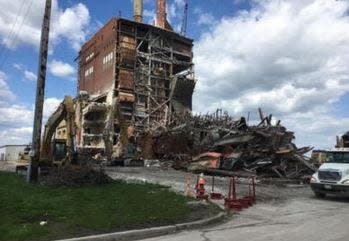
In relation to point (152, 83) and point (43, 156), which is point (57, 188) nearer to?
point (43, 156)

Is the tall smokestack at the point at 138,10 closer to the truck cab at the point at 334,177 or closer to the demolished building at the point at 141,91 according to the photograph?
the demolished building at the point at 141,91

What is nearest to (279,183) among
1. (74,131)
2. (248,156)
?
(248,156)

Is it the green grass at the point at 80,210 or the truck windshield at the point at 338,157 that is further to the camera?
the truck windshield at the point at 338,157

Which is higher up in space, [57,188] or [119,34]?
[119,34]

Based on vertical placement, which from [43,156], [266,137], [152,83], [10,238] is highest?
[152,83]

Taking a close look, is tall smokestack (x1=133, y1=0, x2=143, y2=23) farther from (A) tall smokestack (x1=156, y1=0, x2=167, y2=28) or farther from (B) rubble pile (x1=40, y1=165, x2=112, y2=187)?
(B) rubble pile (x1=40, y1=165, x2=112, y2=187)

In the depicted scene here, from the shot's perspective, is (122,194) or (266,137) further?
(266,137)

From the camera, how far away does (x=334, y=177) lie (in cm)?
1992

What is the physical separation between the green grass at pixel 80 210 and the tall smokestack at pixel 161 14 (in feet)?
214

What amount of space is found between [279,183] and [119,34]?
163ft

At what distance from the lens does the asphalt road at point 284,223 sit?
1127cm

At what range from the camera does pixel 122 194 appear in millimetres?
17375

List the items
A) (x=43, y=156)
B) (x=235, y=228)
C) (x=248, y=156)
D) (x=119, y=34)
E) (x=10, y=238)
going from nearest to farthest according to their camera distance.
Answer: (x=10, y=238) < (x=235, y=228) < (x=43, y=156) < (x=248, y=156) < (x=119, y=34)

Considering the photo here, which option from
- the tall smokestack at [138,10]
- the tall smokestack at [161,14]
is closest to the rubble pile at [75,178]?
the tall smokestack at [138,10]
